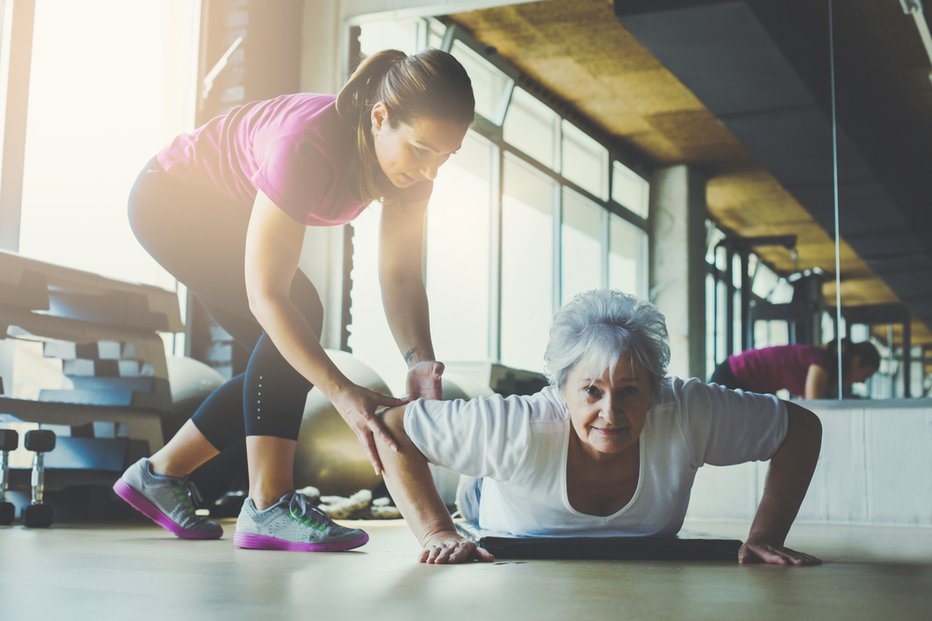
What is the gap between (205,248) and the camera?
2.23 m

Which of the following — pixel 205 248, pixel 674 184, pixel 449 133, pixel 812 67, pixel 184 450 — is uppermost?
pixel 812 67

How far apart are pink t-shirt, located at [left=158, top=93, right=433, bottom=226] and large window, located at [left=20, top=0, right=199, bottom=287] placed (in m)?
1.49

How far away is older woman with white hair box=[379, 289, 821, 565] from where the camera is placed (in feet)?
6.23

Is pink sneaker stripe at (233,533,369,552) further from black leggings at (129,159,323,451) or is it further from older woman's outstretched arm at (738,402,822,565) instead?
older woman's outstretched arm at (738,402,822,565)

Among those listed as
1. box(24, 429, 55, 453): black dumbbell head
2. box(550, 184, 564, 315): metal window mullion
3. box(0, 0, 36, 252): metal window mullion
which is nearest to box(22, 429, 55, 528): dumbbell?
box(24, 429, 55, 453): black dumbbell head

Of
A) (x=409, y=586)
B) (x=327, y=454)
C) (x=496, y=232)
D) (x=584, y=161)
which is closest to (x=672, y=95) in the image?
(x=584, y=161)

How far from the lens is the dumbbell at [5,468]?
2893 millimetres

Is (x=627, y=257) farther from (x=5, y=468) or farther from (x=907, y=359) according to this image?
(x=5, y=468)

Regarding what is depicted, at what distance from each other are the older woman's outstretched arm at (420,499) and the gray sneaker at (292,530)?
26cm

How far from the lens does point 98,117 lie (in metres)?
4.20

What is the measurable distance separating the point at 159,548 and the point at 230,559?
346 mm

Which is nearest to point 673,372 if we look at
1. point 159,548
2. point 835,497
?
point 835,497

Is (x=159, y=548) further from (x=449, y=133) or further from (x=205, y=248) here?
(x=449, y=133)

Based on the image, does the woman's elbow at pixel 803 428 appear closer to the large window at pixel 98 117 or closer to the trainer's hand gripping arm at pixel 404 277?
the trainer's hand gripping arm at pixel 404 277
